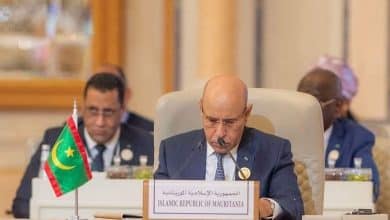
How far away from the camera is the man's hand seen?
4.14 m

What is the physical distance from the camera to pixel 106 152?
6258mm

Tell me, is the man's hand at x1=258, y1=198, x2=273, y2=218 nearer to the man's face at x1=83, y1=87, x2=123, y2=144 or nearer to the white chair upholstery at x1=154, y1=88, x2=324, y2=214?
the white chair upholstery at x1=154, y1=88, x2=324, y2=214

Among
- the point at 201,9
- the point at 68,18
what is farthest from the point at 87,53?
the point at 201,9

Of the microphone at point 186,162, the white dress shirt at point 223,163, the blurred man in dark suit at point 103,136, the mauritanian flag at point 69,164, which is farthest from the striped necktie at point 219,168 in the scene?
the blurred man in dark suit at point 103,136

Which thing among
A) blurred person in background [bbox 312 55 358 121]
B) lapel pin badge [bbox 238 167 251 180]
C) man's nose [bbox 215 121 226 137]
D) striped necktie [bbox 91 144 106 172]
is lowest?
lapel pin badge [bbox 238 167 251 180]

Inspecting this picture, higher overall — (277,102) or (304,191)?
(277,102)

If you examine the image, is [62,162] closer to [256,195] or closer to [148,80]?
[256,195]

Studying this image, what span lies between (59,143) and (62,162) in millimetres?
71

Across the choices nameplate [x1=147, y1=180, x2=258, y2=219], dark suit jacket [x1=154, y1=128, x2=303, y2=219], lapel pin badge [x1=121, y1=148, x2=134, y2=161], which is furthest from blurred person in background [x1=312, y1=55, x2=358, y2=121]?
nameplate [x1=147, y1=180, x2=258, y2=219]

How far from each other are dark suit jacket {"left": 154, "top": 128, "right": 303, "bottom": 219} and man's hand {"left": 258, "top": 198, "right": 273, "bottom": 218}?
159mm

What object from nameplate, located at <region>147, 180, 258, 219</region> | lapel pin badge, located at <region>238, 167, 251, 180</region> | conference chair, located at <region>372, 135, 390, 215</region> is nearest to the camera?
nameplate, located at <region>147, 180, 258, 219</region>

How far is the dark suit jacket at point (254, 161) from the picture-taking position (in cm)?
451

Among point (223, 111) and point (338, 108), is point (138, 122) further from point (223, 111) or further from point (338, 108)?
point (223, 111)

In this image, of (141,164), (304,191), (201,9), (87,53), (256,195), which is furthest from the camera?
(87,53)
